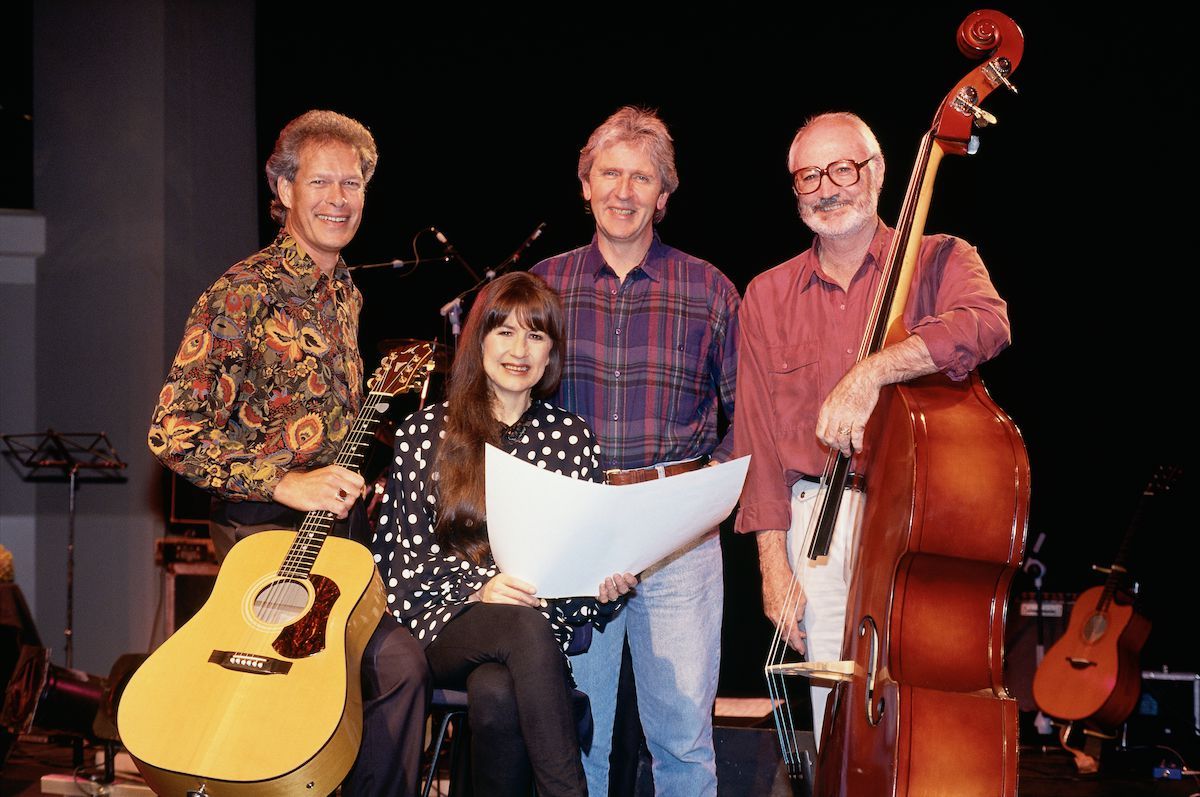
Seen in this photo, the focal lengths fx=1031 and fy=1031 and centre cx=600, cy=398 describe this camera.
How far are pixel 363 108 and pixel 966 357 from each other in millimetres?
4221

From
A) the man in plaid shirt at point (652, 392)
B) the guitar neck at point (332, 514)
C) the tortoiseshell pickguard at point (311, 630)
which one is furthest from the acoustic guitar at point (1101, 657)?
the tortoiseshell pickguard at point (311, 630)

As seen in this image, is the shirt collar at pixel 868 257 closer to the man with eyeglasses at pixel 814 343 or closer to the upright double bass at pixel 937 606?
the man with eyeglasses at pixel 814 343

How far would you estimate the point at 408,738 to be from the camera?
2148 mm

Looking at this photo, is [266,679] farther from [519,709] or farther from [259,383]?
[259,383]

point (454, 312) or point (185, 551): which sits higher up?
point (454, 312)

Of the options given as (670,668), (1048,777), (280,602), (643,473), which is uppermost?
(643,473)

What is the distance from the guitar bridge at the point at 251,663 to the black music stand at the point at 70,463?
11.6ft

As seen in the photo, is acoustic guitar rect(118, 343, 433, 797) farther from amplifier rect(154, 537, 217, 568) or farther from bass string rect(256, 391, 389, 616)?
amplifier rect(154, 537, 217, 568)

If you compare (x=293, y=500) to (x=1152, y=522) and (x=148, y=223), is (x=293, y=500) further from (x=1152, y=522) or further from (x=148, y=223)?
(x=1152, y=522)

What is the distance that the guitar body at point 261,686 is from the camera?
72.6 inches

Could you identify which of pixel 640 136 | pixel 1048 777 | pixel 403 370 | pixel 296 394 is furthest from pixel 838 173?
pixel 1048 777

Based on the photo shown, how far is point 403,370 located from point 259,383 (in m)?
0.36

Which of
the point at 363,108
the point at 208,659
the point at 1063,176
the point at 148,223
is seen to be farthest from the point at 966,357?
the point at 148,223

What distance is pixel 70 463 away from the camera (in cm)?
520
